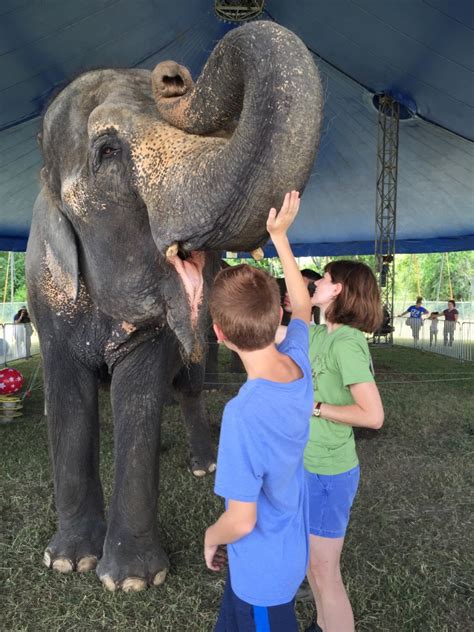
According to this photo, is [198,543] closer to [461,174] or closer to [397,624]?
[397,624]

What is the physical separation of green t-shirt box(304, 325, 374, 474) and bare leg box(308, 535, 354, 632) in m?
0.26

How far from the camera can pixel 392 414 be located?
6711mm

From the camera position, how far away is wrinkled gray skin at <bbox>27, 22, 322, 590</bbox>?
182 cm

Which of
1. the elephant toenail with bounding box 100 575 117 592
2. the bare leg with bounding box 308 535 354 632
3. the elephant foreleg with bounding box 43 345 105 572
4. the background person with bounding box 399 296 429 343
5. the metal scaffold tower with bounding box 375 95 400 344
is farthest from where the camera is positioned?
the background person with bounding box 399 296 429 343

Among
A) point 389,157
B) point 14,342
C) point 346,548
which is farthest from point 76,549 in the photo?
point 389,157

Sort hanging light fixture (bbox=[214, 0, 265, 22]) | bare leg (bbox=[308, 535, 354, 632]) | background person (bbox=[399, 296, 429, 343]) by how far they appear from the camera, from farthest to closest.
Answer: background person (bbox=[399, 296, 429, 343])
hanging light fixture (bbox=[214, 0, 265, 22])
bare leg (bbox=[308, 535, 354, 632])

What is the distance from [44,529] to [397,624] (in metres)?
1.99

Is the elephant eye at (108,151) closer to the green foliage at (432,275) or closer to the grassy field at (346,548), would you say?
the grassy field at (346,548)

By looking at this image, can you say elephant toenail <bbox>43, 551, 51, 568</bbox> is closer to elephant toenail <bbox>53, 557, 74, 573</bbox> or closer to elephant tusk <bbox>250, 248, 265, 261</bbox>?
elephant toenail <bbox>53, 557, 74, 573</bbox>

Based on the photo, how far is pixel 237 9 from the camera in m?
7.20

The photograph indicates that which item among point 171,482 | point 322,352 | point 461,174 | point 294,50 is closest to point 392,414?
point 171,482

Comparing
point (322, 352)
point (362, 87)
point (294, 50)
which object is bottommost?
point (322, 352)

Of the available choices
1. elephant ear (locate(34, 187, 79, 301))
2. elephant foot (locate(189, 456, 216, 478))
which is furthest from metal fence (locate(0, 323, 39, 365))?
elephant ear (locate(34, 187, 79, 301))

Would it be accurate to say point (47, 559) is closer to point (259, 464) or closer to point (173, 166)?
point (259, 464)
